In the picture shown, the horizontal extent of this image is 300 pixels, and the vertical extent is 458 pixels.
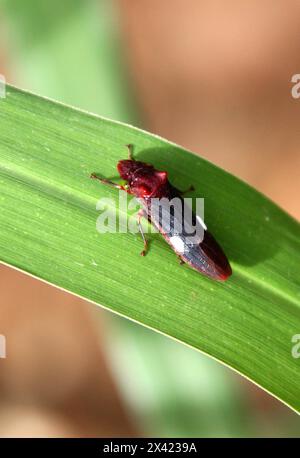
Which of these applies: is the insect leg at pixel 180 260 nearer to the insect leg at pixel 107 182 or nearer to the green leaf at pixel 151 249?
the green leaf at pixel 151 249

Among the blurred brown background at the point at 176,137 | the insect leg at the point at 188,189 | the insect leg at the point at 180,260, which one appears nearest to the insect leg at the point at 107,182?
the insect leg at the point at 188,189

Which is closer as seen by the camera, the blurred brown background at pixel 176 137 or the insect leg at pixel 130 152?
the insect leg at pixel 130 152

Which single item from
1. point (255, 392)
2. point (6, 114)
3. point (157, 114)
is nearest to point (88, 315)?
point (255, 392)

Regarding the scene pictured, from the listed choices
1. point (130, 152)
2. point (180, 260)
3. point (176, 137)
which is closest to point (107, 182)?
point (130, 152)

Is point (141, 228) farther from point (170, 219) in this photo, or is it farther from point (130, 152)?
point (130, 152)

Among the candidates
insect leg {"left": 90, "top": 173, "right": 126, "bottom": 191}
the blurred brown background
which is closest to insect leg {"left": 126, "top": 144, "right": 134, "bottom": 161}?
insect leg {"left": 90, "top": 173, "right": 126, "bottom": 191}

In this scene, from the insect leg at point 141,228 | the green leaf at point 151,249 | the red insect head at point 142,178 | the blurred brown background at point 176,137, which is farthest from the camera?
the blurred brown background at point 176,137

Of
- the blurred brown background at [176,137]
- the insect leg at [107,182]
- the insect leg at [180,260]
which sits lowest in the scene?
the insect leg at [180,260]
